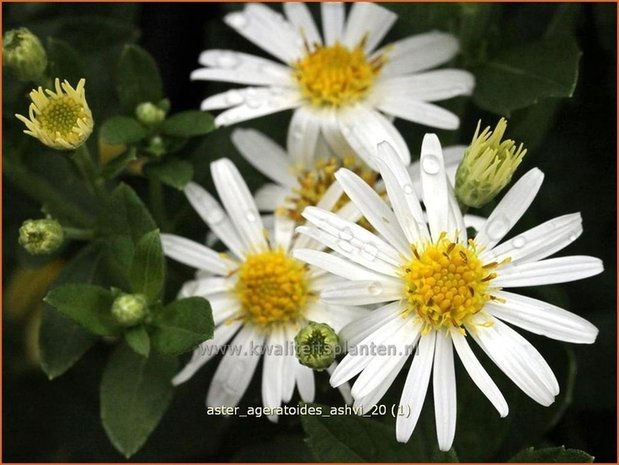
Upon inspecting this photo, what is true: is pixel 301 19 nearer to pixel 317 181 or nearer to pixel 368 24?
pixel 368 24

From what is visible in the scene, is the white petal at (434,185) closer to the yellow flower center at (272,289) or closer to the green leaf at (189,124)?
the yellow flower center at (272,289)

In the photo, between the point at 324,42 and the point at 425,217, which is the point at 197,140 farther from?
the point at 425,217

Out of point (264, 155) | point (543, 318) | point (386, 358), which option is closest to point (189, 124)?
point (264, 155)

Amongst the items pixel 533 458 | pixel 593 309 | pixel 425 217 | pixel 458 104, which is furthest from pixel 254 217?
pixel 593 309

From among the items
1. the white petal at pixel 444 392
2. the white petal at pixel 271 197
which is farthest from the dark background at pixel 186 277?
the white petal at pixel 444 392

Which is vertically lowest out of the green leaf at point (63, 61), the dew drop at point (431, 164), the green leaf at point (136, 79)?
the dew drop at point (431, 164)
